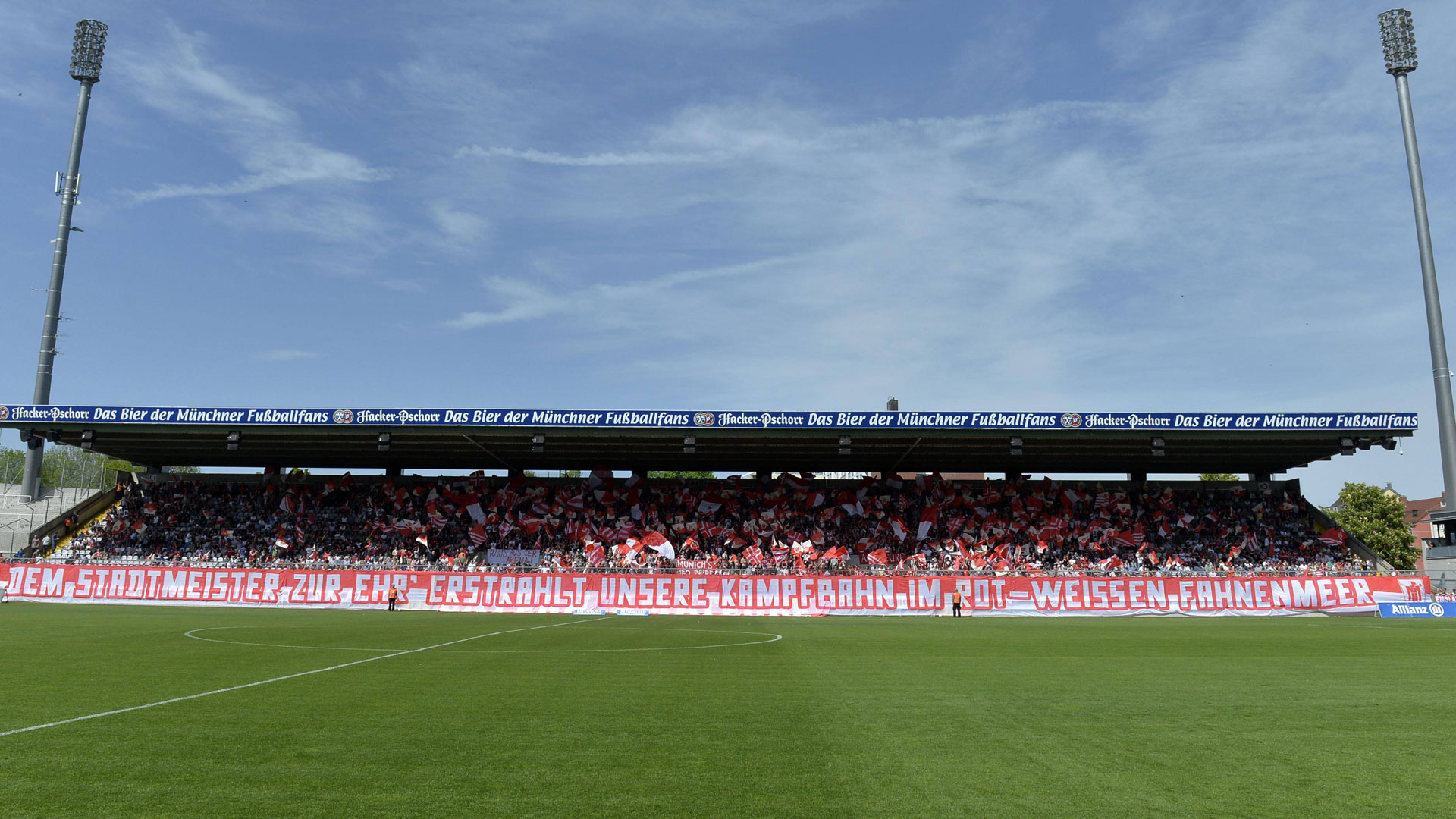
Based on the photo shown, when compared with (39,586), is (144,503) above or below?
above

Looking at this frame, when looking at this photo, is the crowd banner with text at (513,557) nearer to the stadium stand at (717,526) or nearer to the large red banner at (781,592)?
the stadium stand at (717,526)

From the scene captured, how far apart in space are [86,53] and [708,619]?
50.7 meters

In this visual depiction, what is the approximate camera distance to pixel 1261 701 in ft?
35.6

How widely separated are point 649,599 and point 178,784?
30.7 metres

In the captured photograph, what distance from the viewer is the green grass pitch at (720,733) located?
250 inches

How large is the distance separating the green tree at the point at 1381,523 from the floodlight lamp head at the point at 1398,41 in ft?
138

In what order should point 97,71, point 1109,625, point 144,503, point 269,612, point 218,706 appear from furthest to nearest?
1. point 97,71
2. point 144,503
3. point 269,612
4. point 1109,625
5. point 218,706

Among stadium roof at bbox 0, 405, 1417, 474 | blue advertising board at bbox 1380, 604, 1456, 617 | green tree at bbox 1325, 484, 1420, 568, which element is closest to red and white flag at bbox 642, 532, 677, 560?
stadium roof at bbox 0, 405, 1417, 474

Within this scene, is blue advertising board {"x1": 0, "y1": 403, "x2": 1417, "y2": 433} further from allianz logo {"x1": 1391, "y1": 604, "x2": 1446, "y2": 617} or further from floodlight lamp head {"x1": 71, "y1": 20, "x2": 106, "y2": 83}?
floodlight lamp head {"x1": 71, "y1": 20, "x2": 106, "y2": 83}

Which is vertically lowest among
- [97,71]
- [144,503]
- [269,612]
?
[269,612]

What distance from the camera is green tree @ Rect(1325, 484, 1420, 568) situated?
2867 inches

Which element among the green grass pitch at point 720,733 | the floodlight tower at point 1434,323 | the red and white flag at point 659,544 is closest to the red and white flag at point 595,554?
the red and white flag at point 659,544

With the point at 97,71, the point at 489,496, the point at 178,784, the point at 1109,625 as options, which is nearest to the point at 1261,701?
the point at 178,784

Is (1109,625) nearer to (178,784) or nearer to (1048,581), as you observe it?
(1048,581)
